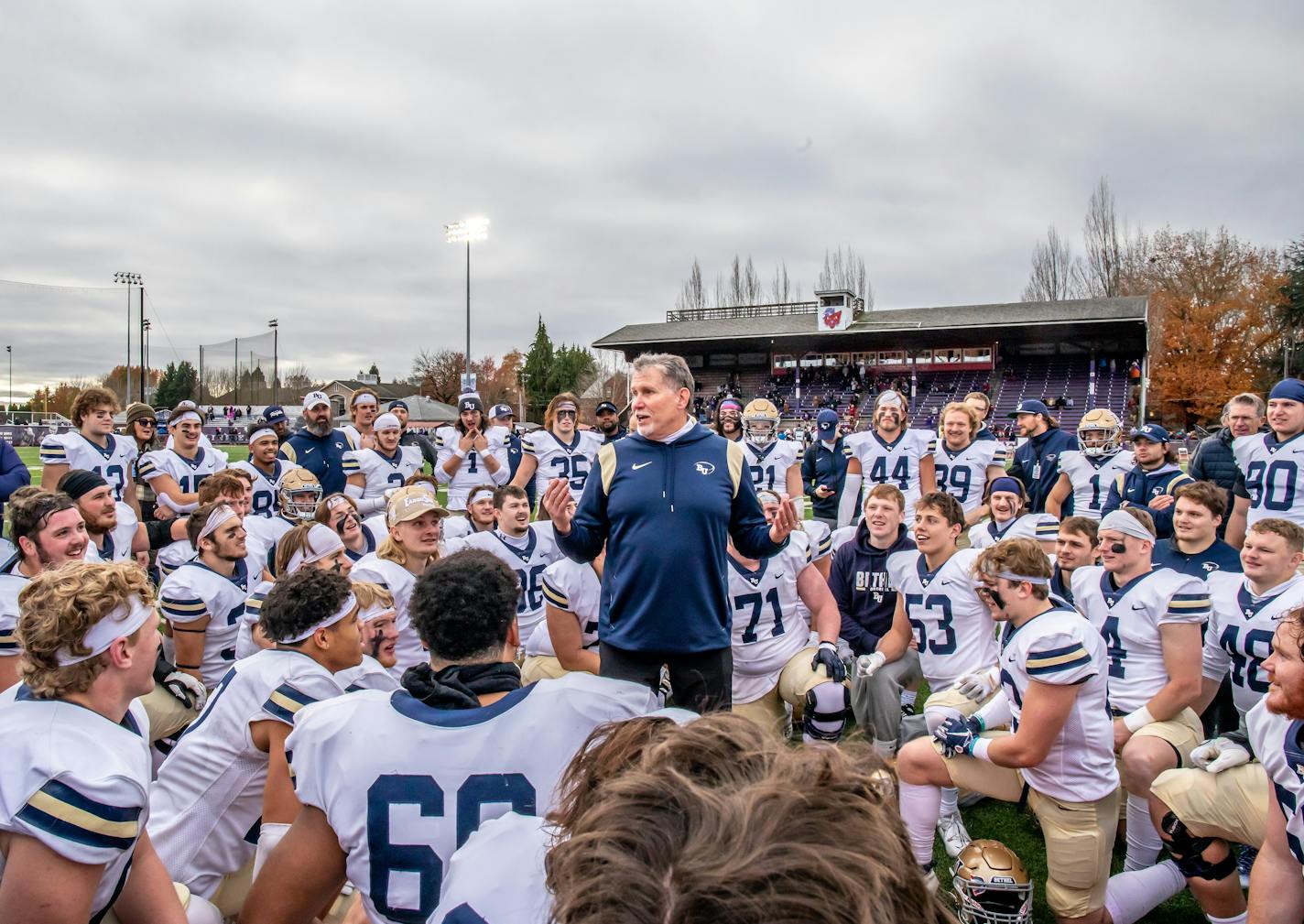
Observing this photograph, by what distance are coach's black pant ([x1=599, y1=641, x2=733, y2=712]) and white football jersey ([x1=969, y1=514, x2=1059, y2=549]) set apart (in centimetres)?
373

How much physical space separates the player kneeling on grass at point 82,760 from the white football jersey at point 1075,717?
113 inches

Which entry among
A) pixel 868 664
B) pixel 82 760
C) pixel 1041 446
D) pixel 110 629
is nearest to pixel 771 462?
pixel 1041 446

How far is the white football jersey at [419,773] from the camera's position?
1928mm

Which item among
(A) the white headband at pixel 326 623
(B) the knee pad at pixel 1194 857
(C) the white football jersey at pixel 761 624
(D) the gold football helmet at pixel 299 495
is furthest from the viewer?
(D) the gold football helmet at pixel 299 495

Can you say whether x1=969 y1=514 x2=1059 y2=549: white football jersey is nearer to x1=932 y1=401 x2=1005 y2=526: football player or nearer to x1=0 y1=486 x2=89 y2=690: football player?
x1=932 y1=401 x2=1005 y2=526: football player

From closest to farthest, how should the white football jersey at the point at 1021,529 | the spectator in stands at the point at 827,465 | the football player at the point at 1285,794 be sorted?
the football player at the point at 1285,794
the white football jersey at the point at 1021,529
the spectator in stands at the point at 827,465

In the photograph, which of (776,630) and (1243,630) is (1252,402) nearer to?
(1243,630)

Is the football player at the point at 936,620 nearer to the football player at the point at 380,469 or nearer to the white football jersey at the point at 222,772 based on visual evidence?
the white football jersey at the point at 222,772

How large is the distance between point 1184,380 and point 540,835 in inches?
1669

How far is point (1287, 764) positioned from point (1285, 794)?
0.28 feet

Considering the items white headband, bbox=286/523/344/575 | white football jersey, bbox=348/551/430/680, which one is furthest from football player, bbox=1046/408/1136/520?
white headband, bbox=286/523/344/575

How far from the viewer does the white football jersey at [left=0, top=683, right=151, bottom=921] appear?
186 centimetres

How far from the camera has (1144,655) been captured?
159 inches

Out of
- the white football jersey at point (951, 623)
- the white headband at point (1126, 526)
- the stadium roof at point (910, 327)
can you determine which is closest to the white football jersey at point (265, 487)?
the white football jersey at point (951, 623)
